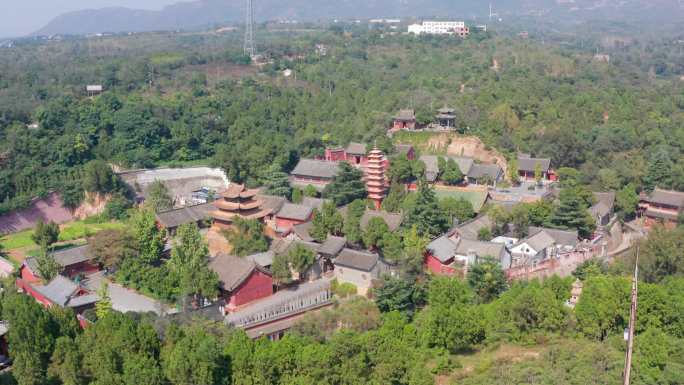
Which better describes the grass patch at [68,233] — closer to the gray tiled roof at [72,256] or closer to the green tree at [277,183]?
the gray tiled roof at [72,256]

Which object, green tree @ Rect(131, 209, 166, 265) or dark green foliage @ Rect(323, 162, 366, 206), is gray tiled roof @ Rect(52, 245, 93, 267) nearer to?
green tree @ Rect(131, 209, 166, 265)

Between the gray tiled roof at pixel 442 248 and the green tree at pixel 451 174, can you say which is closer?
the gray tiled roof at pixel 442 248

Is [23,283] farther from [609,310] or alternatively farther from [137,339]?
[609,310]

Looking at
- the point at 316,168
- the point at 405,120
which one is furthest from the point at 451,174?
the point at 405,120

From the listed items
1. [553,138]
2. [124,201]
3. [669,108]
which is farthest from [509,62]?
[124,201]

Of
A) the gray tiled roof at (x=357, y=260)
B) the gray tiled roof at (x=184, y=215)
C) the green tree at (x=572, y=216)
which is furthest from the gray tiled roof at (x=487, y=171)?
the gray tiled roof at (x=184, y=215)

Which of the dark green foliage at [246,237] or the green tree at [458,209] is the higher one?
the green tree at [458,209]

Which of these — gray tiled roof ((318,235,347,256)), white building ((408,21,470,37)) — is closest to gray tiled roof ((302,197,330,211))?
gray tiled roof ((318,235,347,256))
